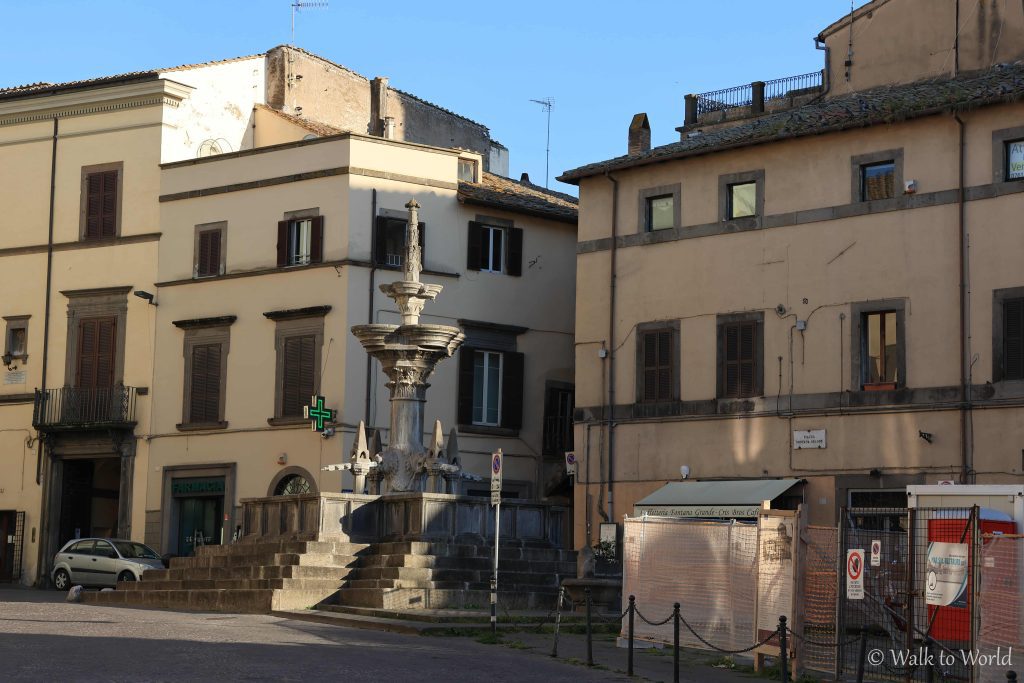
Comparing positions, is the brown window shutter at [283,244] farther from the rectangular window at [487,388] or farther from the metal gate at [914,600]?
the metal gate at [914,600]

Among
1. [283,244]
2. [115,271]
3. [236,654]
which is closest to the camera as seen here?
[236,654]

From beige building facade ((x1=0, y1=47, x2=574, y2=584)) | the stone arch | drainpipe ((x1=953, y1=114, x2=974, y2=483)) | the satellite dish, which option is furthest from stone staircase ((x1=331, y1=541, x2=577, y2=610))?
the satellite dish

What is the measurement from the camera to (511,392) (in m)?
42.6

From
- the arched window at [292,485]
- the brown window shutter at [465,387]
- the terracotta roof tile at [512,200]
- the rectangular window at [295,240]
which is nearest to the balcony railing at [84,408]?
the arched window at [292,485]

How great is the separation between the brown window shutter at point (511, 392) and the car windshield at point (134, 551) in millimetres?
9618

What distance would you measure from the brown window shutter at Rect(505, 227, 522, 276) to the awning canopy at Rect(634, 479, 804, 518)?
9.54 m

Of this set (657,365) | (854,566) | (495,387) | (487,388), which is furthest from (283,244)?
(854,566)

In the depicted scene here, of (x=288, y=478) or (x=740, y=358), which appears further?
(x=288, y=478)

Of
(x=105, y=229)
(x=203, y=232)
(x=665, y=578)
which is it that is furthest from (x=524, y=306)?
(x=665, y=578)

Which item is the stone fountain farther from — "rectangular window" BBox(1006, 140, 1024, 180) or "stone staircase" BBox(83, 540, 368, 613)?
"rectangular window" BBox(1006, 140, 1024, 180)

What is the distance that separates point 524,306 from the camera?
4356 centimetres

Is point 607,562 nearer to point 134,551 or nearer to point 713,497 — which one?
point 713,497

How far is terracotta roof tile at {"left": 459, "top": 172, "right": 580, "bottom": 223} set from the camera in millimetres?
42344

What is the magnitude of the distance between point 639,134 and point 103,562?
694 inches
